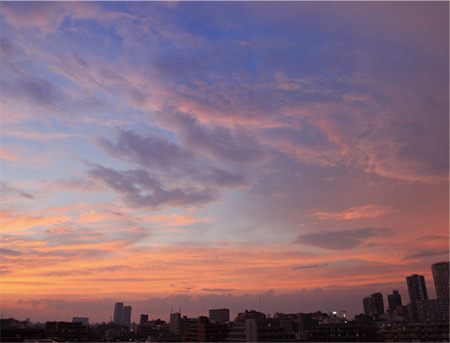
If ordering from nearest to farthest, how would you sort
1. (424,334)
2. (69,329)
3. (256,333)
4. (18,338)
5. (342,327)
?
(256,333) → (424,334) → (342,327) → (18,338) → (69,329)

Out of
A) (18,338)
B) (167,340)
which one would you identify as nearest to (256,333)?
(167,340)

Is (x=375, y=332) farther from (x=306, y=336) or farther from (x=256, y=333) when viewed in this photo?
(x=256, y=333)

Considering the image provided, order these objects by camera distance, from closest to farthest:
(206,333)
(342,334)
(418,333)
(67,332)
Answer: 1. (418,333)
2. (342,334)
3. (206,333)
4. (67,332)

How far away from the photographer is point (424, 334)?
4808 inches

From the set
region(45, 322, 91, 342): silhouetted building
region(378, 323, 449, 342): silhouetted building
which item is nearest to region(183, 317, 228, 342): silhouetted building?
region(45, 322, 91, 342): silhouetted building

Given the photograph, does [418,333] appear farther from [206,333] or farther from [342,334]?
[206,333]

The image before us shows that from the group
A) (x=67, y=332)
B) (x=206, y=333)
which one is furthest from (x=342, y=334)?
(x=67, y=332)

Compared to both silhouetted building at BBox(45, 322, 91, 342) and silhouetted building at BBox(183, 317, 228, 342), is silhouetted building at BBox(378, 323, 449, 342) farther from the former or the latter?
silhouetted building at BBox(45, 322, 91, 342)

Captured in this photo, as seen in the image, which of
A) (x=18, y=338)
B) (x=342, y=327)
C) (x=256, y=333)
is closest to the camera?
(x=256, y=333)

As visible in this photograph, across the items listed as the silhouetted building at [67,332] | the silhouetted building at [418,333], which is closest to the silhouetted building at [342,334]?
the silhouetted building at [418,333]

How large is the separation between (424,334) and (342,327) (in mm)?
33836

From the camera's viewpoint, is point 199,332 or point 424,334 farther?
point 199,332

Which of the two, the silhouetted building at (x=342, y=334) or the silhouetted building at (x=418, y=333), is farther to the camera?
the silhouetted building at (x=342, y=334)

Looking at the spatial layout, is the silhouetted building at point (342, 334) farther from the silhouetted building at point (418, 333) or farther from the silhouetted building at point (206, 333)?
the silhouetted building at point (206, 333)
